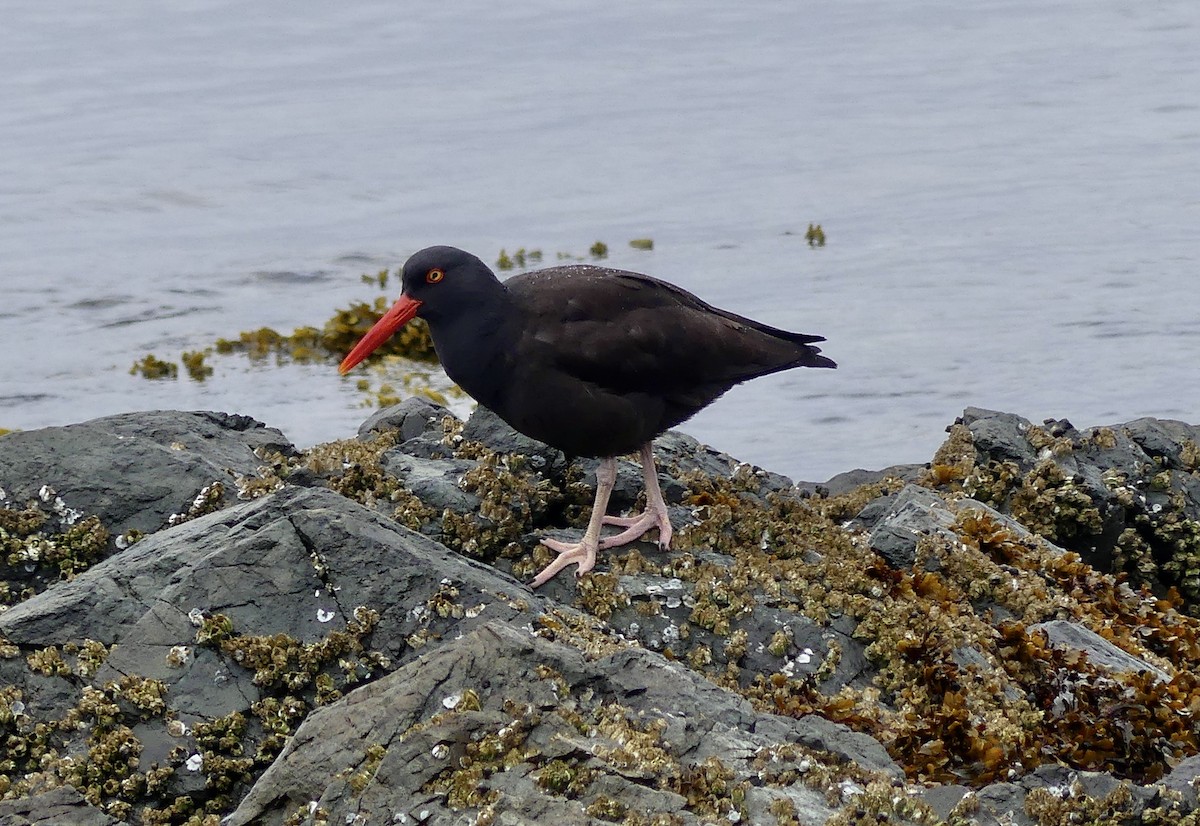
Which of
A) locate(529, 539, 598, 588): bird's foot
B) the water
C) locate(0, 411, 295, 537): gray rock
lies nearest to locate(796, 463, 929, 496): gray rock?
the water

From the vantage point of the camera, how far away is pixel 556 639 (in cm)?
450

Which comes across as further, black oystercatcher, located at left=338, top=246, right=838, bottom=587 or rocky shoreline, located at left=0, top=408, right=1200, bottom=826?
black oystercatcher, located at left=338, top=246, right=838, bottom=587

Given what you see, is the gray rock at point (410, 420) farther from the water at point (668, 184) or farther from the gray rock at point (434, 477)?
the water at point (668, 184)

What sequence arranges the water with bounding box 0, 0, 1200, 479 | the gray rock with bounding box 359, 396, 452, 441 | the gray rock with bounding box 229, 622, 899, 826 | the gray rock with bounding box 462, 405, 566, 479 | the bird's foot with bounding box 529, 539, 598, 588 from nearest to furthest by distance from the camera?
1. the gray rock with bounding box 229, 622, 899, 826
2. the bird's foot with bounding box 529, 539, 598, 588
3. the gray rock with bounding box 462, 405, 566, 479
4. the gray rock with bounding box 359, 396, 452, 441
5. the water with bounding box 0, 0, 1200, 479

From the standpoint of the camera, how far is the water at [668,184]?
11.4 m

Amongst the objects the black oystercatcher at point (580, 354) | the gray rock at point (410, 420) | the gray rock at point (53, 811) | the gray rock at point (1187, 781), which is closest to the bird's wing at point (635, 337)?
the black oystercatcher at point (580, 354)

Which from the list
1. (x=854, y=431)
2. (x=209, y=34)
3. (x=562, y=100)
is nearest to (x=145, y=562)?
(x=854, y=431)

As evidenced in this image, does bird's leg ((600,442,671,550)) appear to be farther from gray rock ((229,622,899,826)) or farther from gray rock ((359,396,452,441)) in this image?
gray rock ((229,622,899,826))

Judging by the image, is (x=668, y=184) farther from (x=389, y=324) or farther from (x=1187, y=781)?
(x=1187, y=781)

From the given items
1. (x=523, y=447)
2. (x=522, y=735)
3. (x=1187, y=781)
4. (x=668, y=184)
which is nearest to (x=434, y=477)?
(x=523, y=447)

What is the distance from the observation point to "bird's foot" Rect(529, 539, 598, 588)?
17.6 ft

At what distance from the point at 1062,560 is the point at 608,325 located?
221 cm

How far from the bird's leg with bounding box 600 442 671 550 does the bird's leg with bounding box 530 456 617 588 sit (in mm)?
65

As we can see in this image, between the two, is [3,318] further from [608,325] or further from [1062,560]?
[1062,560]
